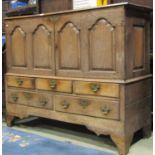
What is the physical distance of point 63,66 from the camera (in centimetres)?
254

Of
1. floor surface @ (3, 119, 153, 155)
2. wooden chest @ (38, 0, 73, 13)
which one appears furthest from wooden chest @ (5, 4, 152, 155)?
wooden chest @ (38, 0, 73, 13)

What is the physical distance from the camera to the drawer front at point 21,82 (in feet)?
9.10

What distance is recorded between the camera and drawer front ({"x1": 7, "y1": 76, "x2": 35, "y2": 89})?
2773 millimetres

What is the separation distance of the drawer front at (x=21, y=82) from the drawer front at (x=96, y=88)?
0.52m

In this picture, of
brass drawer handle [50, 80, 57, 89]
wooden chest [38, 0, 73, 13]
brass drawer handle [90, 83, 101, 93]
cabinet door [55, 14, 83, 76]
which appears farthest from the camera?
wooden chest [38, 0, 73, 13]

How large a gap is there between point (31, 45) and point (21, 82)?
0.38 metres

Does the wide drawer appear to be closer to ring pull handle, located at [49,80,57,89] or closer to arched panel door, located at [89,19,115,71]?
ring pull handle, located at [49,80,57,89]

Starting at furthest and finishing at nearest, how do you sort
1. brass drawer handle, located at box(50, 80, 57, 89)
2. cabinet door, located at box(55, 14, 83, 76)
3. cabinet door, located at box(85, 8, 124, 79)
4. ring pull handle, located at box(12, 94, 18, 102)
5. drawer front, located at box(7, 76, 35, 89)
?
1. ring pull handle, located at box(12, 94, 18, 102)
2. drawer front, located at box(7, 76, 35, 89)
3. brass drawer handle, located at box(50, 80, 57, 89)
4. cabinet door, located at box(55, 14, 83, 76)
5. cabinet door, located at box(85, 8, 124, 79)

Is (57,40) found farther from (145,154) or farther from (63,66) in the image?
(145,154)

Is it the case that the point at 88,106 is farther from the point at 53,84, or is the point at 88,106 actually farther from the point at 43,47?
the point at 43,47

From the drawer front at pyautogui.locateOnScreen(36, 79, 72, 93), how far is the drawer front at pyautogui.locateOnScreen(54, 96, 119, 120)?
0.23 ft

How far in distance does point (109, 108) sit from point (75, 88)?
0.37 m

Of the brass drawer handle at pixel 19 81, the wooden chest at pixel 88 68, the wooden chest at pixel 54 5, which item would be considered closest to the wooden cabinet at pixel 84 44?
the wooden chest at pixel 88 68

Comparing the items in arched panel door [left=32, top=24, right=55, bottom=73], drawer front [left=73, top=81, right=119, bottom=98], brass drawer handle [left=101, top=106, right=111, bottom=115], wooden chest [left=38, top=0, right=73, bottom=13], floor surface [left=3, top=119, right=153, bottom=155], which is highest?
wooden chest [left=38, top=0, right=73, bottom=13]
